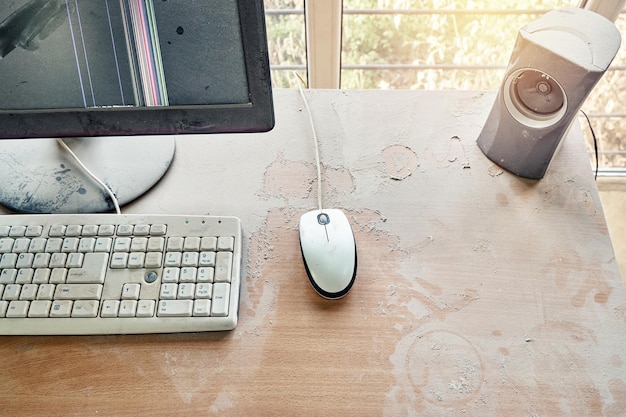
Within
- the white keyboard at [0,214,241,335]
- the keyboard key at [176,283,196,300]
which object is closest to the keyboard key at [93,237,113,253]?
the white keyboard at [0,214,241,335]

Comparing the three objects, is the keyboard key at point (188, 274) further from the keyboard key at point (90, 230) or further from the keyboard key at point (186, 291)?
the keyboard key at point (90, 230)

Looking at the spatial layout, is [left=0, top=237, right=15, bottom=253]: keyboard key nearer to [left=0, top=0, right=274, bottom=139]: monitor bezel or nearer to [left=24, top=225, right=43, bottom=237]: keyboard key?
[left=24, top=225, right=43, bottom=237]: keyboard key

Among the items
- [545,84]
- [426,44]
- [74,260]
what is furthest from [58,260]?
[426,44]

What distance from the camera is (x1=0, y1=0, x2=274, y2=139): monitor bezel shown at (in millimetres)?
622

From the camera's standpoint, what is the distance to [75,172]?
723 millimetres

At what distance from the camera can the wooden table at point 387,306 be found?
0.57 metres

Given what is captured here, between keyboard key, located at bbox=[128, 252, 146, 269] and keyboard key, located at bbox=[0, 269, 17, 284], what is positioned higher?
keyboard key, located at bbox=[128, 252, 146, 269]

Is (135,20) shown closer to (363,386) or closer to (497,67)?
(363,386)

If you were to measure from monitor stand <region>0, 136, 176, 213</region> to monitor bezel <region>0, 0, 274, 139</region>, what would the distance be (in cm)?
9

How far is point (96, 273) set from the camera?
62 centimetres

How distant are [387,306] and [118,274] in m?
0.31

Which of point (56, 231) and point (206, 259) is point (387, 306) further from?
point (56, 231)

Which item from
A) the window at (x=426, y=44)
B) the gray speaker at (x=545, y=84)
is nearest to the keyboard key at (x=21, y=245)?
the gray speaker at (x=545, y=84)

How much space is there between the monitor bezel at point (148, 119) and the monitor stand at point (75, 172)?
0.30 feet
